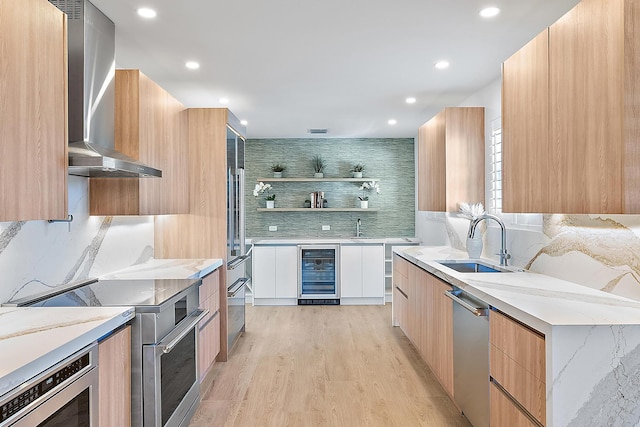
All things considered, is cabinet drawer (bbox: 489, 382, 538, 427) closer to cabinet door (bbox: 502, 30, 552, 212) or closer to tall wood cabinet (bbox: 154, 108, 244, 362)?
cabinet door (bbox: 502, 30, 552, 212)

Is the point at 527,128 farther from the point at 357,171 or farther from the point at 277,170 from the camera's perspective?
the point at 277,170

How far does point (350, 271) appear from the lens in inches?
237

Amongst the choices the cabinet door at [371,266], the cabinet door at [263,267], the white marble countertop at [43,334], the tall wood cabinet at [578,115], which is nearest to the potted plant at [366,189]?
the cabinet door at [371,266]

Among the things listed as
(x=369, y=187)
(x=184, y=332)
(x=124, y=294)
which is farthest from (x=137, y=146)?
(x=369, y=187)

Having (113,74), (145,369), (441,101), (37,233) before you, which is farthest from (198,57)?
(441,101)

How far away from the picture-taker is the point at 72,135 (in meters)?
2.44

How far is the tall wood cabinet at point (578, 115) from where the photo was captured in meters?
1.65

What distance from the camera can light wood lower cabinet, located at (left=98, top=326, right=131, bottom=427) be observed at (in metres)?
1.71

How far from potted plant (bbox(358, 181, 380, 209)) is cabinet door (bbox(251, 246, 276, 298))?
5.14 ft

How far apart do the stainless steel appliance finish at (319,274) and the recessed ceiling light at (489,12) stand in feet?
12.9

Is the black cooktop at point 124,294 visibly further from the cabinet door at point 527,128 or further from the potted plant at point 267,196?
the potted plant at point 267,196

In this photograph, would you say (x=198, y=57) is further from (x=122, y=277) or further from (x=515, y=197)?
(x=515, y=197)

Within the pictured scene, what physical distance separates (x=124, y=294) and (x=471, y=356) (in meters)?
1.99

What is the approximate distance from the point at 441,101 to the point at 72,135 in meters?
3.53
